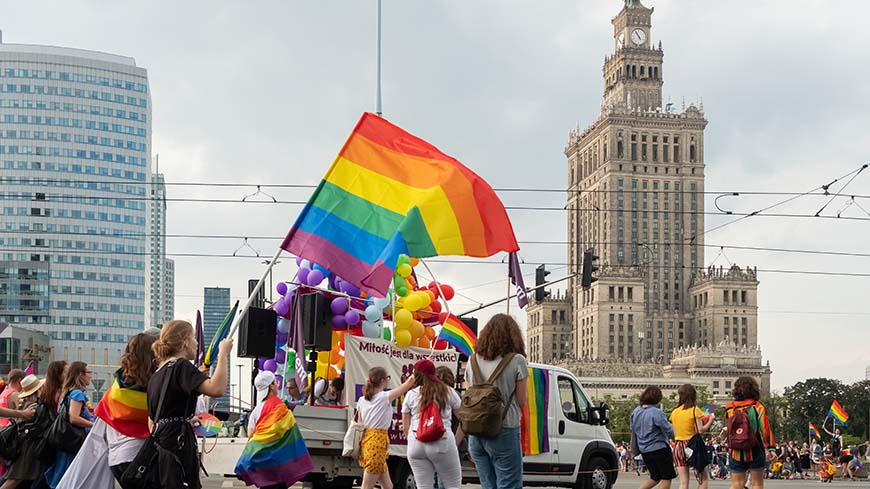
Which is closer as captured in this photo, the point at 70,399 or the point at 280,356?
the point at 70,399

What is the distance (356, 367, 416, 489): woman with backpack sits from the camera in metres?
12.7

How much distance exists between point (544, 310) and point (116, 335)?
187 feet

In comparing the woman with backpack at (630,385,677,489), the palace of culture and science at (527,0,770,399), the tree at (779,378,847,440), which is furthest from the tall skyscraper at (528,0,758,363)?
the woman with backpack at (630,385,677,489)

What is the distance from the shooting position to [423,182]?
14.7m

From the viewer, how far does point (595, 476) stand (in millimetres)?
18141

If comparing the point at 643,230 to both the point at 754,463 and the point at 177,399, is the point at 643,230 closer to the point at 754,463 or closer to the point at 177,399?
the point at 754,463

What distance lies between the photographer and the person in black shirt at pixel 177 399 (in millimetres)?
7484

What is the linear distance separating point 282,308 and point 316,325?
1.97 m

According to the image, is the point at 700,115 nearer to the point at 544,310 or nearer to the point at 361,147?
the point at 544,310

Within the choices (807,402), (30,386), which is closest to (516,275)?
(30,386)

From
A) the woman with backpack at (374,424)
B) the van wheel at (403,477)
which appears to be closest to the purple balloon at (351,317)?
the van wheel at (403,477)

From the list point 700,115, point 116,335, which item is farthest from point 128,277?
point 700,115

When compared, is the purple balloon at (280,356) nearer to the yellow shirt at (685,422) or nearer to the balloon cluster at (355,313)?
the balloon cluster at (355,313)

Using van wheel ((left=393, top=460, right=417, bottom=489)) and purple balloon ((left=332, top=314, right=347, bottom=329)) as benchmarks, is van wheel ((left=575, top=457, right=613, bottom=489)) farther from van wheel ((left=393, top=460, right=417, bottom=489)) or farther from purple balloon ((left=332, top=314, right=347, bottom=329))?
purple balloon ((left=332, top=314, right=347, bottom=329))
